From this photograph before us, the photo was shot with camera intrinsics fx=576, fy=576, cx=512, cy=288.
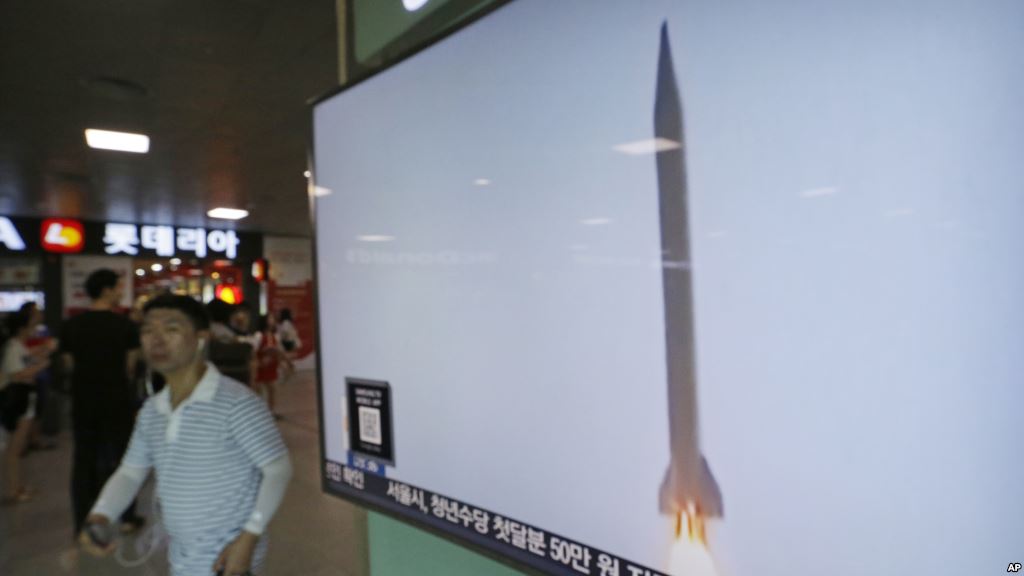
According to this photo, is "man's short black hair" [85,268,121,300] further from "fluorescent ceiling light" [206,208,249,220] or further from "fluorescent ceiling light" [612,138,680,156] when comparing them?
"fluorescent ceiling light" [206,208,249,220]

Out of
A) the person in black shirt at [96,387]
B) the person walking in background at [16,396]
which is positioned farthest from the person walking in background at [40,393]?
the person in black shirt at [96,387]

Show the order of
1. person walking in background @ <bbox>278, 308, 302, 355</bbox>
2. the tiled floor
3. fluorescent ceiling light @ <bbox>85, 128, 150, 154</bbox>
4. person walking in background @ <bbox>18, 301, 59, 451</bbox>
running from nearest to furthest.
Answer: the tiled floor → fluorescent ceiling light @ <bbox>85, 128, 150, 154</bbox> → person walking in background @ <bbox>18, 301, 59, 451</bbox> → person walking in background @ <bbox>278, 308, 302, 355</bbox>

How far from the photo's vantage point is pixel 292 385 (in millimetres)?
9570

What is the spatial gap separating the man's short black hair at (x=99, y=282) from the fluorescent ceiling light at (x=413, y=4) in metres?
2.45

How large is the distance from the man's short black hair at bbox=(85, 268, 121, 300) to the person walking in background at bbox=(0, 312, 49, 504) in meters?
1.50

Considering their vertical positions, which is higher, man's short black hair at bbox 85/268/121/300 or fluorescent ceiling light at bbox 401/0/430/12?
fluorescent ceiling light at bbox 401/0/430/12

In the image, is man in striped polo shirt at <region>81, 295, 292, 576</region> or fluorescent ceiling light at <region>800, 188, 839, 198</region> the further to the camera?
man in striped polo shirt at <region>81, 295, 292, 576</region>

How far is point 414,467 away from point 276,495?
1.45 feet

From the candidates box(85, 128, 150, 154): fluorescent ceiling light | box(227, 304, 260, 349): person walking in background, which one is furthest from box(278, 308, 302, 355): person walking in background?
box(85, 128, 150, 154): fluorescent ceiling light

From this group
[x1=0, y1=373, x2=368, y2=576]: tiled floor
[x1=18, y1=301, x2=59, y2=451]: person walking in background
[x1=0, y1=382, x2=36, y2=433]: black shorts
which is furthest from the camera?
[x1=18, y1=301, x2=59, y2=451]: person walking in background

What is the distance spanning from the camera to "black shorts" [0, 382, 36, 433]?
3889 mm

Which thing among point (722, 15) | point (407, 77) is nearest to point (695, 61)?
point (722, 15)

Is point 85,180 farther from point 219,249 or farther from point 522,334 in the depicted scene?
point 522,334

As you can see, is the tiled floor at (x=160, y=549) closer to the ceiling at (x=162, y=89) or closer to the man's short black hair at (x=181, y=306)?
the man's short black hair at (x=181, y=306)
